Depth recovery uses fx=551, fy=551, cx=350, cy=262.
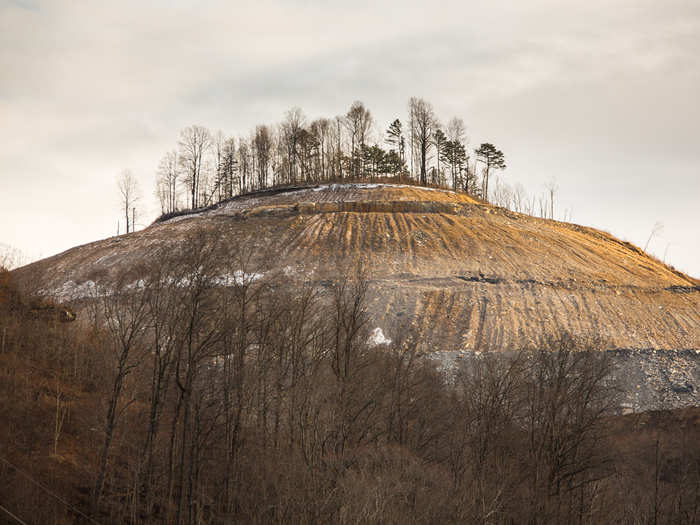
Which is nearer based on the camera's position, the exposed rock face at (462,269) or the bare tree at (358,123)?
the exposed rock face at (462,269)

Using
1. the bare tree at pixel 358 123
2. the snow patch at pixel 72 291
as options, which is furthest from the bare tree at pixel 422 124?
the snow patch at pixel 72 291

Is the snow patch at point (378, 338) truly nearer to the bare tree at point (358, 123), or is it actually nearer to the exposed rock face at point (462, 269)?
the exposed rock face at point (462, 269)

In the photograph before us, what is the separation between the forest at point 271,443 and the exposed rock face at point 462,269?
521 inches

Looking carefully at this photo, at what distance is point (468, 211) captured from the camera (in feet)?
225

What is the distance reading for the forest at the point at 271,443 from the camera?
19.5 metres

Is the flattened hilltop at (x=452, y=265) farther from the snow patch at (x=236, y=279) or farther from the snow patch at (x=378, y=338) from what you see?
the snow patch at (x=236, y=279)

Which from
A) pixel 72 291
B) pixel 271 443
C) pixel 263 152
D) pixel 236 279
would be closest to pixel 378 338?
pixel 236 279

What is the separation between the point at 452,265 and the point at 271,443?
3368 cm

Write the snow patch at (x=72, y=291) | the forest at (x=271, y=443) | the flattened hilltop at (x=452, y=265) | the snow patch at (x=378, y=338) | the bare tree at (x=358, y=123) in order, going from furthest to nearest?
1. the bare tree at (x=358, y=123)
2. the snow patch at (x=72, y=291)
3. the flattened hilltop at (x=452, y=265)
4. the snow patch at (x=378, y=338)
5. the forest at (x=271, y=443)

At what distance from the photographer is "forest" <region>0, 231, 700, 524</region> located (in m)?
19.5

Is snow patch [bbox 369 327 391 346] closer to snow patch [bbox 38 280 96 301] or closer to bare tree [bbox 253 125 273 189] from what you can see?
snow patch [bbox 38 280 96 301]

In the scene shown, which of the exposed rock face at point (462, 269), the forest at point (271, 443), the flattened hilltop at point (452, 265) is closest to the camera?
the forest at point (271, 443)

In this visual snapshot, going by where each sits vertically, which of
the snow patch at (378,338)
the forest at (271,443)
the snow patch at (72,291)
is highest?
the snow patch at (72,291)

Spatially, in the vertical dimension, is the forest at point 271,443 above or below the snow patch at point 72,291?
below
